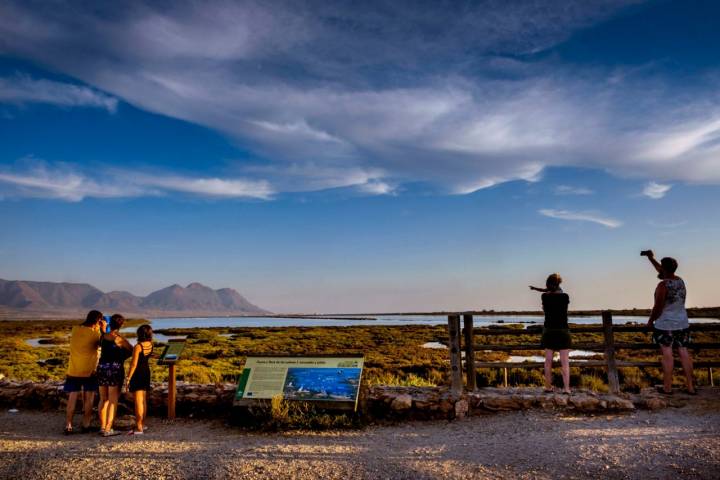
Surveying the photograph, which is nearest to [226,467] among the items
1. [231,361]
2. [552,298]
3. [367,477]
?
[367,477]

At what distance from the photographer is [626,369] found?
63.9 ft

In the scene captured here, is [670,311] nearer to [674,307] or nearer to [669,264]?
[674,307]

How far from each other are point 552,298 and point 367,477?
504 centimetres

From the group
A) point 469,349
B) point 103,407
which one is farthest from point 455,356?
point 103,407

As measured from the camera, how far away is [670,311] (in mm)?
9180

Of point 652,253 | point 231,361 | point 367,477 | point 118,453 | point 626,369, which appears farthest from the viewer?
point 231,361

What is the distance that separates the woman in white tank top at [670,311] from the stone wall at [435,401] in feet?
3.17

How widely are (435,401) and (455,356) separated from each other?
1041 millimetres

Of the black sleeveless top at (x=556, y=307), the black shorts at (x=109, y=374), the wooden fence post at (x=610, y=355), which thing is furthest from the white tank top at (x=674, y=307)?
the black shorts at (x=109, y=374)

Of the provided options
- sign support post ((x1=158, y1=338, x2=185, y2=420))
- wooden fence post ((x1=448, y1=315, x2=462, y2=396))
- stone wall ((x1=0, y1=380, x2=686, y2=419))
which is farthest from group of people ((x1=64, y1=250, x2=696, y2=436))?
wooden fence post ((x1=448, y1=315, x2=462, y2=396))

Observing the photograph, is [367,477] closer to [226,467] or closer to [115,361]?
[226,467]

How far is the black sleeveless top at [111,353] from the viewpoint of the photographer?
8.67m

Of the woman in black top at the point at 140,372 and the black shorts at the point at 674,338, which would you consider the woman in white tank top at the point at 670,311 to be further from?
the woman in black top at the point at 140,372

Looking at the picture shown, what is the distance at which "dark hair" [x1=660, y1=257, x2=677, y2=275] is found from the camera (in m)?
9.10
